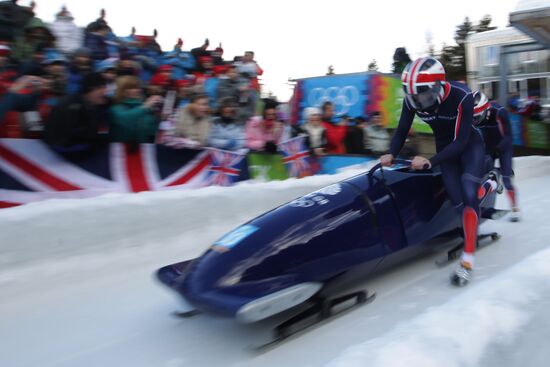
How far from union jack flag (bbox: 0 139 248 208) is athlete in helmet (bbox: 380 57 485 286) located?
1.97 m

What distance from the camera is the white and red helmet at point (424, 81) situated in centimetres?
250

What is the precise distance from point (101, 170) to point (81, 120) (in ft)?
1.22

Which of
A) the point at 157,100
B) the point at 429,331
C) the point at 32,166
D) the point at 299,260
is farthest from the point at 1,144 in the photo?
the point at 429,331

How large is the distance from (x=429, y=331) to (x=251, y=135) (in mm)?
3734

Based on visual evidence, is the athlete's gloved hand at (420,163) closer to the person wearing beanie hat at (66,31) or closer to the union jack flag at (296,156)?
the union jack flag at (296,156)

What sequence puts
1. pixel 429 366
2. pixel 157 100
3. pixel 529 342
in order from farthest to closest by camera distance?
pixel 157 100, pixel 529 342, pixel 429 366

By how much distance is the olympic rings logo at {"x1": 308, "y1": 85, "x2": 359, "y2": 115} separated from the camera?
7.74 meters

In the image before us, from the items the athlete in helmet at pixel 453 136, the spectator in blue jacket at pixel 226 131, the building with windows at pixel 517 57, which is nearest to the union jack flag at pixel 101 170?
the spectator in blue jacket at pixel 226 131

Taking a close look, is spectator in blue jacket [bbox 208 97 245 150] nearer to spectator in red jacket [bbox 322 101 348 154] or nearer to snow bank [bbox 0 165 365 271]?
snow bank [bbox 0 165 365 271]

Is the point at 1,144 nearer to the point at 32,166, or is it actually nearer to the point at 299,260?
the point at 32,166

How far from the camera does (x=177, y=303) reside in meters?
2.39

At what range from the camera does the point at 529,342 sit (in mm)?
1593

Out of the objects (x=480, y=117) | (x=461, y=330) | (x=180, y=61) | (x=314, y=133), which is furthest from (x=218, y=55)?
(x=461, y=330)

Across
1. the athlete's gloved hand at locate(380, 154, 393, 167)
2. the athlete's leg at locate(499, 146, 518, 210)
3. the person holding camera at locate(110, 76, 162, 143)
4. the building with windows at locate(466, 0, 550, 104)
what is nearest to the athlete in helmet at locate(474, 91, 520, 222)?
the athlete's leg at locate(499, 146, 518, 210)
